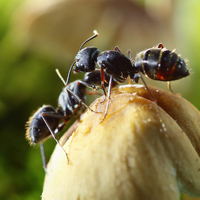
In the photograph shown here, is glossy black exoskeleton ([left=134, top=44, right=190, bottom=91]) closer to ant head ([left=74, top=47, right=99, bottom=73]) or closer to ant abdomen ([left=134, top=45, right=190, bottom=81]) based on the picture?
ant abdomen ([left=134, top=45, right=190, bottom=81])

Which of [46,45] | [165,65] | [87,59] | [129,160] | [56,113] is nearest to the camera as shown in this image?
[129,160]

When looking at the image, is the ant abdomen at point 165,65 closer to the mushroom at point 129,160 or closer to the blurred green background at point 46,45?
the mushroom at point 129,160

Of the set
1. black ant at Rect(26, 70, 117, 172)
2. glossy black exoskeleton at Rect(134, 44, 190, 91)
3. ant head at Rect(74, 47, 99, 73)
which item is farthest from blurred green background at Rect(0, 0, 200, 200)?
glossy black exoskeleton at Rect(134, 44, 190, 91)

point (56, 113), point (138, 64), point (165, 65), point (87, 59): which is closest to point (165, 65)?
point (165, 65)

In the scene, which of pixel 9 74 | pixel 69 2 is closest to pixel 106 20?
pixel 69 2

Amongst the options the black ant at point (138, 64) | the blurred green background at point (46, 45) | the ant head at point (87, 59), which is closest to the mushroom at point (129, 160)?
the black ant at point (138, 64)

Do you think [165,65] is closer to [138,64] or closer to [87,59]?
[138,64]

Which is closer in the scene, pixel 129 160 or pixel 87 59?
pixel 129 160
